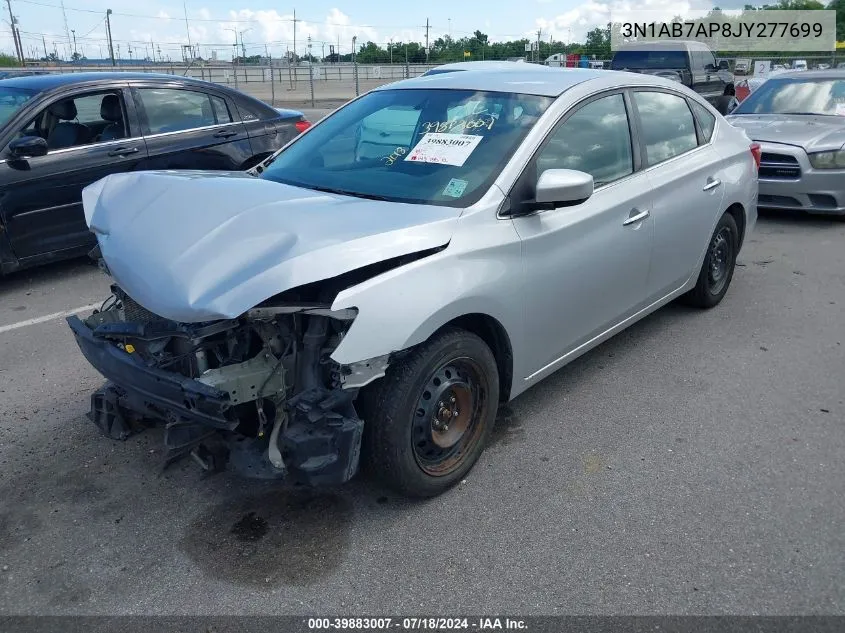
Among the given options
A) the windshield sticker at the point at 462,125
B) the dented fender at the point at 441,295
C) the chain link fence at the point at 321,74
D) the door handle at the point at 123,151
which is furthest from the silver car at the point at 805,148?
the chain link fence at the point at 321,74

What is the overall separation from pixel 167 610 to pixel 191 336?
39.0 inches

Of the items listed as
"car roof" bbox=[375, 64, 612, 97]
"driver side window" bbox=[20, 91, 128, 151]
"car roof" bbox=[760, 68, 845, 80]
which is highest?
"car roof" bbox=[375, 64, 612, 97]

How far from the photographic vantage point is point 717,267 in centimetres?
546

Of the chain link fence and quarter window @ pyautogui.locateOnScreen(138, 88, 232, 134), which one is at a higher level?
quarter window @ pyautogui.locateOnScreen(138, 88, 232, 134)

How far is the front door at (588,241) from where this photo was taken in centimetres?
345

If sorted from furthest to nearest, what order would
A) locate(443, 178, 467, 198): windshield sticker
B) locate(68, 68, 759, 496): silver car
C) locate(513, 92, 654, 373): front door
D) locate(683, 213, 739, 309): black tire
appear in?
locate(683, 213, 739, 309): black tire, locate(513, 92, 654, 373): front door, locate(443, 178, 467, 198): windshield sticker, locate(68, 68, 759, 496): silver car

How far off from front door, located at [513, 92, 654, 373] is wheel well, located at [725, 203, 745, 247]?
5.20 ft

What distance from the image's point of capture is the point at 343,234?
2.79m

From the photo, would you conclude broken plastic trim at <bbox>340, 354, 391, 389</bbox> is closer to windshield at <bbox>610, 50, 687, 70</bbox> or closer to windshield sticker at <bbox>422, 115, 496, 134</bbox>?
windshield sticker at <bbox>422, 115, 496, 134</bbox>

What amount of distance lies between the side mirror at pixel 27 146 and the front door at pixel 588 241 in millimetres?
4407

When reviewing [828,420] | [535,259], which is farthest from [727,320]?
[535,259]

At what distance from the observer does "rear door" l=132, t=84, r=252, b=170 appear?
668cm

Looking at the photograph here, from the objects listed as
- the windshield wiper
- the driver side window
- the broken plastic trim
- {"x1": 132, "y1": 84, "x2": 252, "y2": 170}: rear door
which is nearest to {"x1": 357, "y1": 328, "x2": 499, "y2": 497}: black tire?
the broken plastic trim

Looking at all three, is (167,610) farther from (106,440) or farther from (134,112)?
(134,112)
